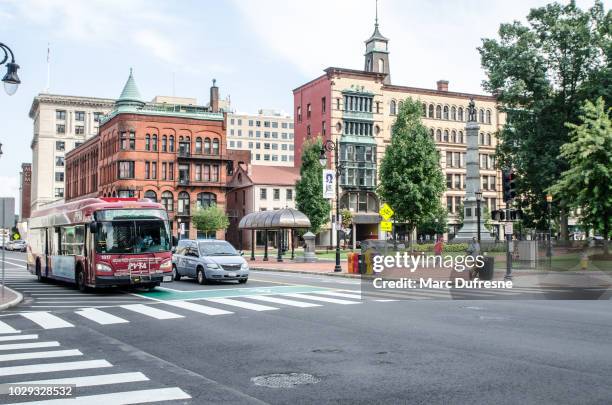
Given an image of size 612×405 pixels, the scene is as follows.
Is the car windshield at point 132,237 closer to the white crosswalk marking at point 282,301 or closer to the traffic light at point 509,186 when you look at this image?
the white crosswalk marking at point 282,301

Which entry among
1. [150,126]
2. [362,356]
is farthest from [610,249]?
[150,126]

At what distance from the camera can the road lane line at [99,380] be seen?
25.9 feet

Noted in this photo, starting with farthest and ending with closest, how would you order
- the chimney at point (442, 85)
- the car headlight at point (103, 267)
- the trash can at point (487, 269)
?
the chimney at point (442, 85)
the trash can at point (487, 269)
the car headlight at point (103, 267)

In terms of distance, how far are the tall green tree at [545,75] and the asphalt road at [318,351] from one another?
30271 millimetres

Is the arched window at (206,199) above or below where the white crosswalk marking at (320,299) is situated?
above

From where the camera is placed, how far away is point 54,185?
124688 mm

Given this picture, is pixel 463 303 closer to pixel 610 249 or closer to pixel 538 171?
pixel 610 249

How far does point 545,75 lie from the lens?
4556cm

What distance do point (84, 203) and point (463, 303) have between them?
42.8ft

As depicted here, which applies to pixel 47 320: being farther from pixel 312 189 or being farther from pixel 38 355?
pixel 312 189

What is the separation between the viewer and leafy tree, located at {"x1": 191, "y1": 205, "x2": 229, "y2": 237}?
70.8 meters

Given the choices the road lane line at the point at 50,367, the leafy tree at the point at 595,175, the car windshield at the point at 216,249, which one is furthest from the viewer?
the leafy tree at the point at 595,175

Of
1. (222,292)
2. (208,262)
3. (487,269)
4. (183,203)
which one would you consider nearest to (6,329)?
(222,292)

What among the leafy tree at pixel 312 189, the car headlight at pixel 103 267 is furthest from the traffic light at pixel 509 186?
the leafy tree at pixel 312 189
